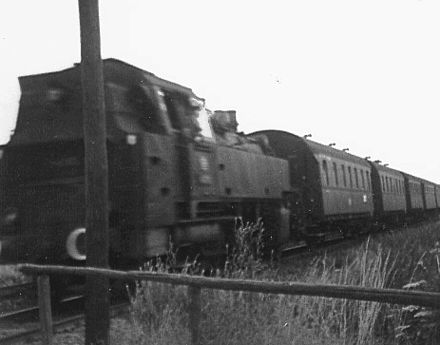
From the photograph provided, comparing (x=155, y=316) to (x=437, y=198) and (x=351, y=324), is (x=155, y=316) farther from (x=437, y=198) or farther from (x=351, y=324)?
(x=437, y=198)

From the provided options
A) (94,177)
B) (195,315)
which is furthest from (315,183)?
(195,315)

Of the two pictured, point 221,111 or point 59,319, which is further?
point 221,111

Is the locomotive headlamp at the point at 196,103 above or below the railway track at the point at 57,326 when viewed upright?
above

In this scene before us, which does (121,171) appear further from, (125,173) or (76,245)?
(76,245)

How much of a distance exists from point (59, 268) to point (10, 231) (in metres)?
4.10

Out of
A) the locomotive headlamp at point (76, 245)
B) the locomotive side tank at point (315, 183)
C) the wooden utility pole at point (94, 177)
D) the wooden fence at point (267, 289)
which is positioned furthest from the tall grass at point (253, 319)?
the locomotive side tank at point (315, 183)

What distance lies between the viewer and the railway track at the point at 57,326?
5750 mm

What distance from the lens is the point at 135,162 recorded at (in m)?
7.46

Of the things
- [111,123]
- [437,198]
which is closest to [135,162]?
[111,123]

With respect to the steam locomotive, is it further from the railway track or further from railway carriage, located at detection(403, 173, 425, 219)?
railway carriage, located at detection(403, 173, 425, 219)

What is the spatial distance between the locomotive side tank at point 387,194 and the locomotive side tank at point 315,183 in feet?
15.8

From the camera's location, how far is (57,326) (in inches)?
248

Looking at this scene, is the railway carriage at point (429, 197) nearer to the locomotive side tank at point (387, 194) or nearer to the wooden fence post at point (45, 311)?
the locomotive side tank at point (387, 194)

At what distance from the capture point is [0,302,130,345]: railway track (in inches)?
226
